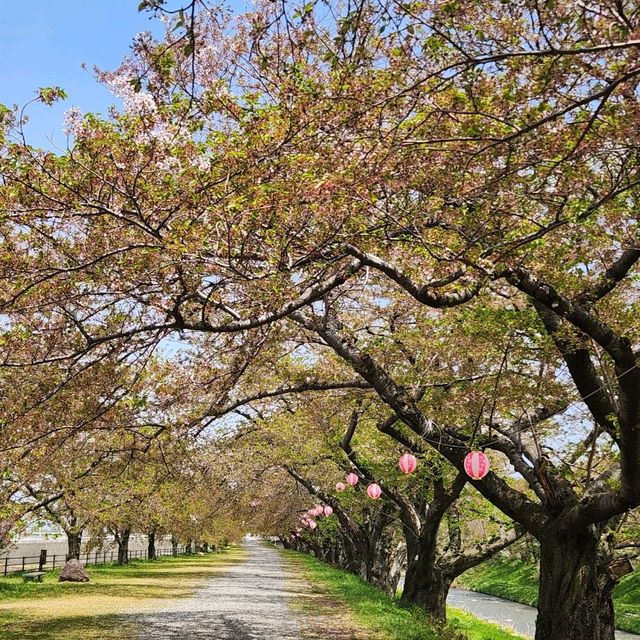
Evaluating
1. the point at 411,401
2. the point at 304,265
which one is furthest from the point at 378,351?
the point at 304,265

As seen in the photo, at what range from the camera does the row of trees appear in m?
4.74

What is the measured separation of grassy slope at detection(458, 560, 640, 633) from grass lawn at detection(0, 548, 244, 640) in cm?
2007

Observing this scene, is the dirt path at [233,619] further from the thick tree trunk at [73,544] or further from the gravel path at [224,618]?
the thick tree trunk at [73,544]

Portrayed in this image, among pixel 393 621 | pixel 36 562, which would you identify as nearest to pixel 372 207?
A: pixel 393 621

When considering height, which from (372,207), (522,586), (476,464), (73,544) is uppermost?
(372,207)

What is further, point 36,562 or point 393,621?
point 36,562

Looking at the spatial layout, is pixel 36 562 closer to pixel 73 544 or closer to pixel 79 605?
pixel 73 544

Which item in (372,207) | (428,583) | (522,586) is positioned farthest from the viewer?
(522,586)

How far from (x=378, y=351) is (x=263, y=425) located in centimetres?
714

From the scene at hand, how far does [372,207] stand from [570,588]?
5927mm

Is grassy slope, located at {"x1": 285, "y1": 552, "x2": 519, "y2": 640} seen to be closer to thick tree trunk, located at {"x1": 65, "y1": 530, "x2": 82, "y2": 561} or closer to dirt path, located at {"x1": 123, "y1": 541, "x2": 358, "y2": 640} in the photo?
dirt path, located at {"x1": 123, "y1": 541, "x2": 358, "y2": 640}

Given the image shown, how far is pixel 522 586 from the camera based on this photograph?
141 ft

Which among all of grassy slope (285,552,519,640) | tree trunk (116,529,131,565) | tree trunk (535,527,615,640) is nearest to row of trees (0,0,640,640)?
tree trunk (535,527,615,640)

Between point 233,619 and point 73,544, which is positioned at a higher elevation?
point 73,544
